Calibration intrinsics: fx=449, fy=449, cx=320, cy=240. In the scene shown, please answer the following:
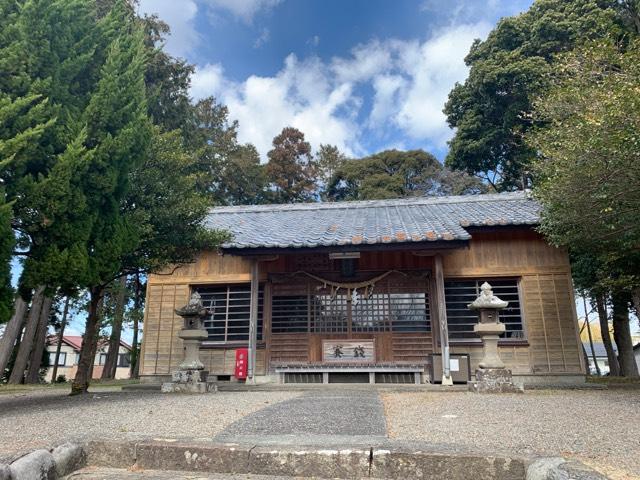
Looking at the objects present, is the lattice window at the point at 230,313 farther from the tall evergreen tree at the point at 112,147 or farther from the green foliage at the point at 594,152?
the green foliage at the point at 594,152

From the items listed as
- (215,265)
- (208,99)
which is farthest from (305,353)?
(208,99)

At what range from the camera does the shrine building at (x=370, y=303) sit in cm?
1009

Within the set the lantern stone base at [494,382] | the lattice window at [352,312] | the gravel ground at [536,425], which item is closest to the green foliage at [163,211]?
the lattice window at [352,312]

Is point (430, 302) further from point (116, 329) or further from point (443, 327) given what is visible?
point (116, 329)

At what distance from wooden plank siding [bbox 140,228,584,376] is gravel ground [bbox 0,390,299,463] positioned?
13.1 feet

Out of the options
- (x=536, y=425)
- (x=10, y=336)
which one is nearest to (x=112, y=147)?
(x=536, y=425)

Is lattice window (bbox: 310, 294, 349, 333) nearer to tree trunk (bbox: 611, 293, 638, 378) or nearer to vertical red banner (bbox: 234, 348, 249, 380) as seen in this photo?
vertical red banner (bbox: 234, 348, 249, 380)

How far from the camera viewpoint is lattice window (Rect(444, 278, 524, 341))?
10.8 m

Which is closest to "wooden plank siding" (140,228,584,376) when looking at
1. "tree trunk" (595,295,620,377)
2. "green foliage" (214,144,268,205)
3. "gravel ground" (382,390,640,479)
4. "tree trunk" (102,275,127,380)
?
"gravel ground" (382,390,640,479)

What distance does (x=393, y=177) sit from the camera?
26.2m

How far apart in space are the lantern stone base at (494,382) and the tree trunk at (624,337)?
25.3ft

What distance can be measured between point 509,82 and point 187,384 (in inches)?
671

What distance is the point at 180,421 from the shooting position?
16.2ft

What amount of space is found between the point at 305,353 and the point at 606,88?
8.03 meters
